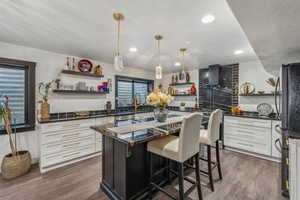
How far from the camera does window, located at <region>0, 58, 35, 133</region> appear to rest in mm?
2477

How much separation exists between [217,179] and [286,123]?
1315mm

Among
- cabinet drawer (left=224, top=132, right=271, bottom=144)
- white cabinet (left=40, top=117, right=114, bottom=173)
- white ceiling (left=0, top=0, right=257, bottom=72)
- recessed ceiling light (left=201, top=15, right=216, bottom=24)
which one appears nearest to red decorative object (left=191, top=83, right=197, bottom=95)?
cabinet drawer (left=224, top=132, right=271, bottom=144)

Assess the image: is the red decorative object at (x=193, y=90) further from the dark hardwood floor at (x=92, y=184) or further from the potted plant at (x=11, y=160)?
the potted plant at (x=11, y=160)

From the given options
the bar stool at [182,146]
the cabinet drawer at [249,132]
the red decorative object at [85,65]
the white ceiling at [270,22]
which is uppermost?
the red decorative object at [85,65]

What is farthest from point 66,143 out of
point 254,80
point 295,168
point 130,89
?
point 254,80

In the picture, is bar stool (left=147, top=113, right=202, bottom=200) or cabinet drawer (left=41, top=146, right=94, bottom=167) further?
cabinet drawer (left=41, top=146, right=94, bottom=167)

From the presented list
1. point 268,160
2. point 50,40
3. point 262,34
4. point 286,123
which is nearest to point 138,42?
point 50,40

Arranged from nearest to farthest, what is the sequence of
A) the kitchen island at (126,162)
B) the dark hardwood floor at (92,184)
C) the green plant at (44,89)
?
the kitchen island at (126,162)
the dark hardwood floor at (92,184)
the green plant at (44,89)

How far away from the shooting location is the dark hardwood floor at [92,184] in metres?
1.76

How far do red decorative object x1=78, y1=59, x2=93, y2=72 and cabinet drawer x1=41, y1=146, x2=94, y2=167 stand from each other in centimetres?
196

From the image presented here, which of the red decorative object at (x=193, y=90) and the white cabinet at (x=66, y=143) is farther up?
the red decorative object at (x=193, y=90)

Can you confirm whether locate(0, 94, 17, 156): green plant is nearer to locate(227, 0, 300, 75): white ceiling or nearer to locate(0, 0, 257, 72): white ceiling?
locate(0, 0, 257, 72): white ceiling

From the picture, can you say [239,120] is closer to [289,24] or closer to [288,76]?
[288,76]

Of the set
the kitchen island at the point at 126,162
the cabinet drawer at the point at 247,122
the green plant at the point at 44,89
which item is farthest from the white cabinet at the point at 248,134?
the green plant at the point at 44,89
